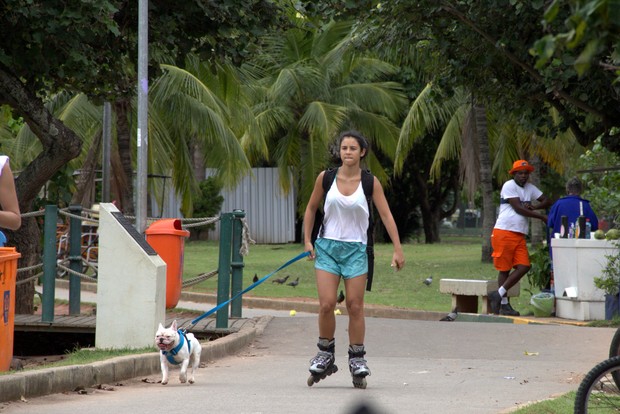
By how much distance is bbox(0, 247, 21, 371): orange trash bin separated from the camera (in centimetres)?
840

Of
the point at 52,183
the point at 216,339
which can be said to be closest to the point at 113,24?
the point at 216,339

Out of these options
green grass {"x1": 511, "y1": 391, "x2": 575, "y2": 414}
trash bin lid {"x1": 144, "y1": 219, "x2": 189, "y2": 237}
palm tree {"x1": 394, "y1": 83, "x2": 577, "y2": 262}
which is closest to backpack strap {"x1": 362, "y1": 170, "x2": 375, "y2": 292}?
green grass {"x1": 511, "y1": 391, "x2": 575, "y2": 414}

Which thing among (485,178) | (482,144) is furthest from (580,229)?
(482,144)

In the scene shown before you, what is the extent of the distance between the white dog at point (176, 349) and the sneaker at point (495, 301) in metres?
6.91

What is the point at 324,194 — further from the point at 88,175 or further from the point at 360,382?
the point at 88,175

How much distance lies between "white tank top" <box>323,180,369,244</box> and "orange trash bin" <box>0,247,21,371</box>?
2.37 m

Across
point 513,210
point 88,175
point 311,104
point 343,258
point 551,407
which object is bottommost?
point 551,407

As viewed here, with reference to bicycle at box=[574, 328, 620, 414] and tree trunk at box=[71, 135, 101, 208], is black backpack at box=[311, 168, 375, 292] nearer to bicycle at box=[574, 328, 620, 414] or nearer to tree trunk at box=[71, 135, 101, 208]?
bicycle at box=[574, 328, 620, 414]

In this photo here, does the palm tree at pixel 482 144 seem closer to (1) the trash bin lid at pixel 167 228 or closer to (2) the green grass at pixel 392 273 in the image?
(2) the green grass at pixel 392 273

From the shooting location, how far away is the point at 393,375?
936 centimetres

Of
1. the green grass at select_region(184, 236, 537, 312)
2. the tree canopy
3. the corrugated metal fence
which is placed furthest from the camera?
the corrugated metal fence

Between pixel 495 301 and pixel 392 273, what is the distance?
8.82 meters

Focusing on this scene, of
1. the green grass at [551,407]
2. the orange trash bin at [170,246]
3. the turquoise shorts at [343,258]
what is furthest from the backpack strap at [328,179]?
the orange trash bin at [170,246]

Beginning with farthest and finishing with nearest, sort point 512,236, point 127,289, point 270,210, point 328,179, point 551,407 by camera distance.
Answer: point 270,210 < point 512,236 < point 127,289 < point 328,179 < point 551,407
